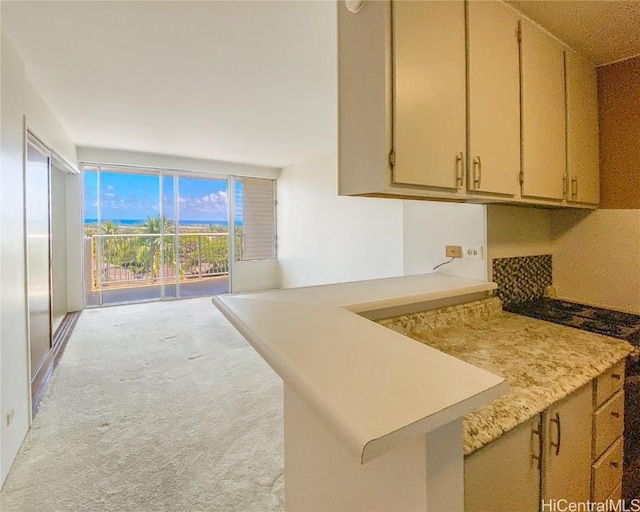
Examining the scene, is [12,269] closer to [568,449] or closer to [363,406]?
[363,406]

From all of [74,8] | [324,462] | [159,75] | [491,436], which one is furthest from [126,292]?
[491,436]

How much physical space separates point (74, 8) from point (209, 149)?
3.38 m

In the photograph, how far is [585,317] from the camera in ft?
5.84

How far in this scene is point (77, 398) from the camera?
2.51 m

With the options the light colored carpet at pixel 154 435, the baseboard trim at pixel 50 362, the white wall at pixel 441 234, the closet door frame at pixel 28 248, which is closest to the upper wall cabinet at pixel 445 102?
the white wall at pixel 441 234

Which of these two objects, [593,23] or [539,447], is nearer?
[539,447]

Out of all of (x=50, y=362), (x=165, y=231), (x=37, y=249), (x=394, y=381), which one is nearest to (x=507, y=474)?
(x=394, y=381)

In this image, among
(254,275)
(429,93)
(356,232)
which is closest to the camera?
→ (429,93)

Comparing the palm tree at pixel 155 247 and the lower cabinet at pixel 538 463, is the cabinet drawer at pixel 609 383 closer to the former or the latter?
the lower cabinet at pixel 538 463

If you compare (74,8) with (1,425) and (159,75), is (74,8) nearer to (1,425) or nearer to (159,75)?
(159,75)

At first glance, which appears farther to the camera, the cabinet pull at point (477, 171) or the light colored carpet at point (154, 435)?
the light colored carpet at point (154, 435)

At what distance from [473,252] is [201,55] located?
92.5 inches

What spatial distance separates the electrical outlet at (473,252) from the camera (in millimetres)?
1840

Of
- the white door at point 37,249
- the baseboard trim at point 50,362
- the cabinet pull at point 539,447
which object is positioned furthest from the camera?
the baseboard trim at point 50,362
